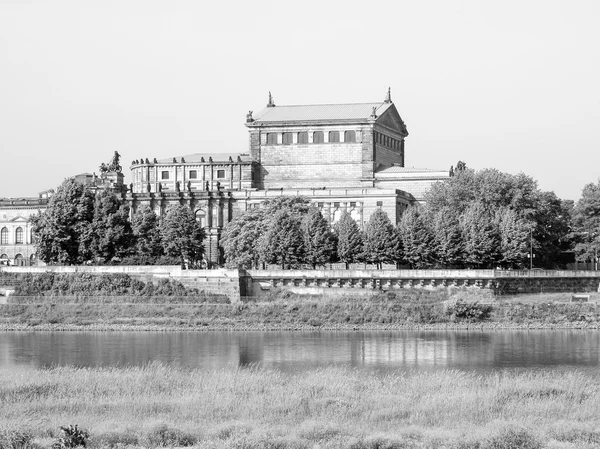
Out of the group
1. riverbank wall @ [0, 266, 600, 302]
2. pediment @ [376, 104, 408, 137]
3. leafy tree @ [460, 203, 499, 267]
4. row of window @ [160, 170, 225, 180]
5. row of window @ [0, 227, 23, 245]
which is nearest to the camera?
riverbank wall @ [0, 266, 600, 302]

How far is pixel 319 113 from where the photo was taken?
13475cm

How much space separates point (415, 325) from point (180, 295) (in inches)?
761

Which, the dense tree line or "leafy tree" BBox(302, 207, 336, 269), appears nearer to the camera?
the dense tree line

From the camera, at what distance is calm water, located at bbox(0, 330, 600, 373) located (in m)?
60.2

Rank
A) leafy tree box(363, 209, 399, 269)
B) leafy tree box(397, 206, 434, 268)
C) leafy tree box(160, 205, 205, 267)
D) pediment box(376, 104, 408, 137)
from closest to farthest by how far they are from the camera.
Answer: leafy tree box(397, 206, 434, 268) → leafy tree box(363, 209, 399, 269) → leafy tree box(160, 205, 205, 267) → pediment box(376, 104, 408, 137)

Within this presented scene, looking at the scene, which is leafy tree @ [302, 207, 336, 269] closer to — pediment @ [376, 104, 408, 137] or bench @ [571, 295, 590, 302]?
bench @ [571, 295, 590, 302]

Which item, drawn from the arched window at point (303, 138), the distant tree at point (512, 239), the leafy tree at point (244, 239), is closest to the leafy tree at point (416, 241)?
the distant tree at point (512, 239)

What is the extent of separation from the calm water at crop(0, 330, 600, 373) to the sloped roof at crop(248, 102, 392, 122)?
56334 mm

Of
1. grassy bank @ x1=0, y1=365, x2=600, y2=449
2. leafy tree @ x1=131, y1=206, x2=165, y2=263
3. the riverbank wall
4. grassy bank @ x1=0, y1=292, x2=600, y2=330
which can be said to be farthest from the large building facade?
grassy bank @ x1=0, y1=365, x2=600, y2=449

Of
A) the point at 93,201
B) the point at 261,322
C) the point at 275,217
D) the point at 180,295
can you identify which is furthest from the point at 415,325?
the point at 93,201

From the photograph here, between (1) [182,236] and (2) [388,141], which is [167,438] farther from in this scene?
(2) [388,141]

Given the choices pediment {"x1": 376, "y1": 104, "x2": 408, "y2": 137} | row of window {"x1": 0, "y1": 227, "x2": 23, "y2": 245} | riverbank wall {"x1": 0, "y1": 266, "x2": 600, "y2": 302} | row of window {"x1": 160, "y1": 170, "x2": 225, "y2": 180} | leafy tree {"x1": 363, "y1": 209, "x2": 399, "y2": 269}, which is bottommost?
riverbank wall {"x1": 0, "y1": 266, "x2": 600, "y2": 302}

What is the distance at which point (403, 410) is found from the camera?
1571 inches

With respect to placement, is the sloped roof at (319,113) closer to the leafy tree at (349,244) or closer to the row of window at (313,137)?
the row of window at (313,137)
